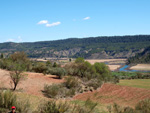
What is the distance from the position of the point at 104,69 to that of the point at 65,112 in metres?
38.5

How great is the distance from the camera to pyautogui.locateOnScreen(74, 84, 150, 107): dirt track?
70.1 ft

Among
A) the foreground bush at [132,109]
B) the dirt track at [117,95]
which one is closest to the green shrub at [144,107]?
the foreground bush at [132,109]

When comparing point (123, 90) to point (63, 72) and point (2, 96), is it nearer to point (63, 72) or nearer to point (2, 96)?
point (63, 72)

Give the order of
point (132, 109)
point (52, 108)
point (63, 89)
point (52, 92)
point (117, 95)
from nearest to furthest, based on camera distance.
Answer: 1. point (52, 108)
2. point (132, 109)
3. point (52, 92)
4. point (63, 89)
5. point (117, 95)

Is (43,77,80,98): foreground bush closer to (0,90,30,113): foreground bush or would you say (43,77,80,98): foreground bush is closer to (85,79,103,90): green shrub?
(85,79,103,90): green shrub

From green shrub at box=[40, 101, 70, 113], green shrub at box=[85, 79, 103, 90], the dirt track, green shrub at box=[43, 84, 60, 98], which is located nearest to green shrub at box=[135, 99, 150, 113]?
green shrub at box=[40, 101, 70, 113]

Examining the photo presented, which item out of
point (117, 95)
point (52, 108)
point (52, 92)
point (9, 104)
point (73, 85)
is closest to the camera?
point (52, 108)

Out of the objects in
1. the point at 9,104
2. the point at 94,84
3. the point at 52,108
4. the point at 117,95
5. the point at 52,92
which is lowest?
the point at 117,95

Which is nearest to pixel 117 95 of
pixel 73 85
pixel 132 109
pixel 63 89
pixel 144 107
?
pixel 73 85

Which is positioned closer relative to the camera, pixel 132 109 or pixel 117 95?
pixel 132 109

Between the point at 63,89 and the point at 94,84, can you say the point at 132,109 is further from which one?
the point at 94,84

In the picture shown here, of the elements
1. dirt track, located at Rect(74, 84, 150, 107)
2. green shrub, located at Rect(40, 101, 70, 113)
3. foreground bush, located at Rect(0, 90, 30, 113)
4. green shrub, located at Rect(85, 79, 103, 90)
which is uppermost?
foreground bush, located at Rect(0, 90, 30, 113)

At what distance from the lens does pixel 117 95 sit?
2397 centimetres

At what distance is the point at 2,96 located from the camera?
Answer: 11.0 m
